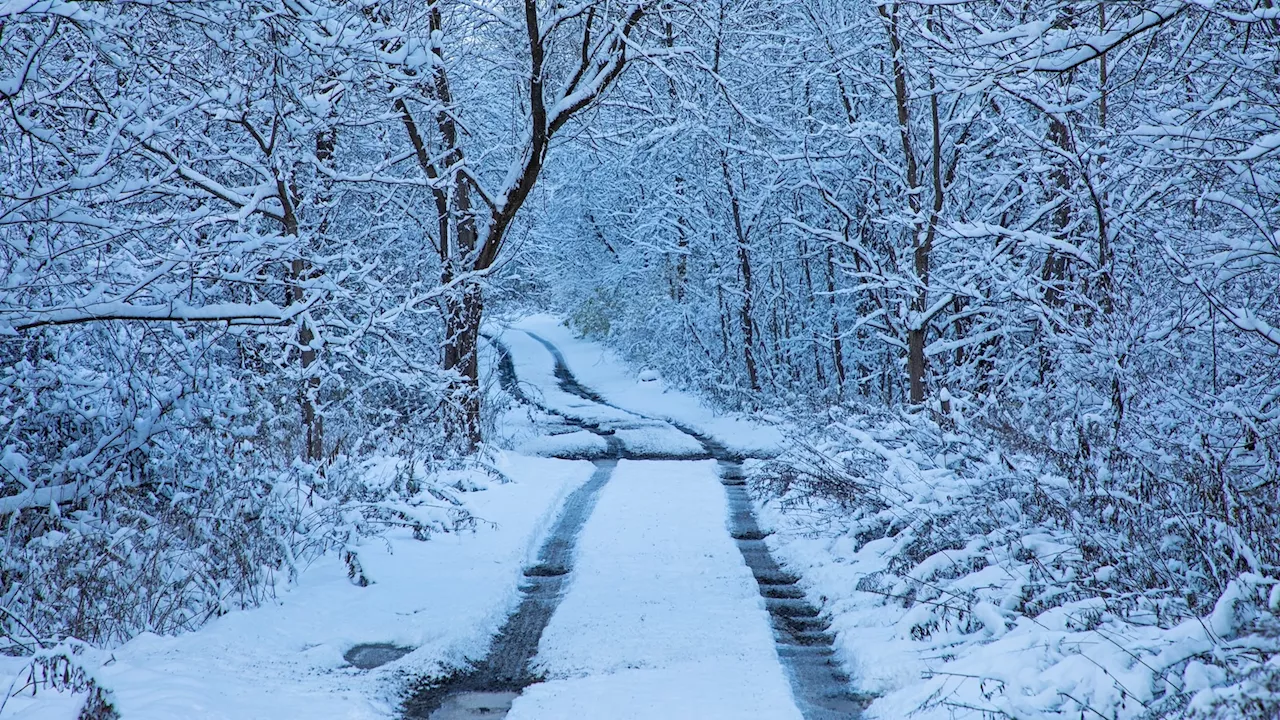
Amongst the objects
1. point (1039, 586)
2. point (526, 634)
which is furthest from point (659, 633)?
point (1039, 586)

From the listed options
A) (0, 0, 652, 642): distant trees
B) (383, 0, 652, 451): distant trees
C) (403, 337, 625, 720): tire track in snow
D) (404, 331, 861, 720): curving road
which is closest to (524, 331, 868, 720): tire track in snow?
(404, 331, 861, 720): curving road

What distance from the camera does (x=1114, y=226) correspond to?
8430mm

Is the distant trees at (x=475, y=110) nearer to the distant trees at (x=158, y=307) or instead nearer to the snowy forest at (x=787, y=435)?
the snowy forest at (x=787, y=435)

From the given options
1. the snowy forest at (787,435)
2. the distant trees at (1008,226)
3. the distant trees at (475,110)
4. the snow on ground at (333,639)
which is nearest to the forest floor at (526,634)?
the snow on ground at (333,639)

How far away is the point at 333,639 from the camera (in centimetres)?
597

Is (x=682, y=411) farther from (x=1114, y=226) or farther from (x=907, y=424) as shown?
(x=1114, y=226)

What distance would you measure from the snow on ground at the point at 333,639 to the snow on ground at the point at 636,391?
27.6 feet

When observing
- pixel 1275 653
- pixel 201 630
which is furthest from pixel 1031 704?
pixel 201 630

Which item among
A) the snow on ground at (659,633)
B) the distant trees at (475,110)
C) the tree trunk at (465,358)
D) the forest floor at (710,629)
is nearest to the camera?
the forest floor at (710,629)

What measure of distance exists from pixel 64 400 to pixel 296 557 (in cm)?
200

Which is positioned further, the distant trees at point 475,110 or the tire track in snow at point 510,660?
the distant trees at point 475,110

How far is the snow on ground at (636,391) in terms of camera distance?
18.3 meters

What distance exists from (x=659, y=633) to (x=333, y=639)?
2022 millimetres

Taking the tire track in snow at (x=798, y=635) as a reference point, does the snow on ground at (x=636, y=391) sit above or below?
above
